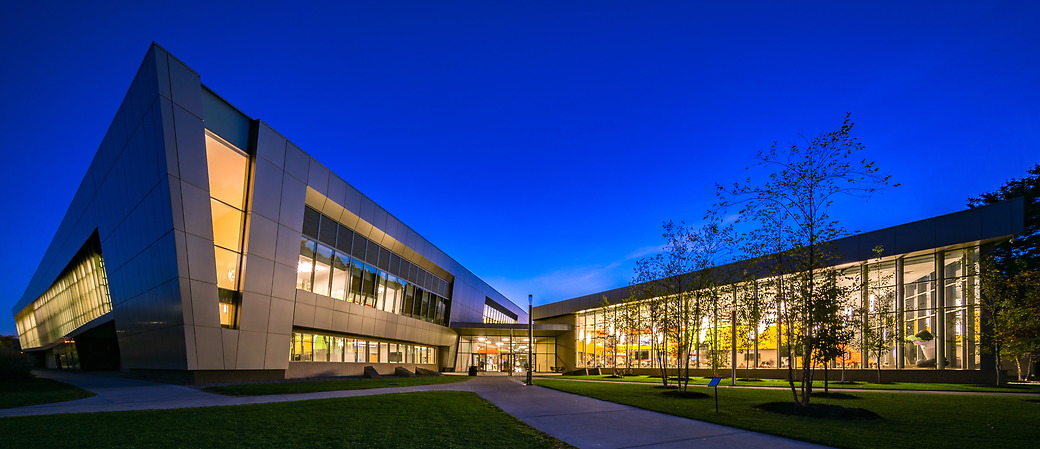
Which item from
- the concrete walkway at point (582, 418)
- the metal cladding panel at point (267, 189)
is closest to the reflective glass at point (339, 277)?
the metal cladding panel at point (267, 189)

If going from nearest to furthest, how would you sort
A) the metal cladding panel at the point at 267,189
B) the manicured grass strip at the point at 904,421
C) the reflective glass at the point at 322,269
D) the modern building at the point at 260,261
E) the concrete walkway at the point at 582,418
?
the manicured grass strip at the point at 904,421
the concrete walkway at the point at 582,418
the modern building at the point at 260,261
the metal cladding panel at the point at 267,189
the reflective glass at the point at 322,269

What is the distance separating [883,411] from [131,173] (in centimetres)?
2980

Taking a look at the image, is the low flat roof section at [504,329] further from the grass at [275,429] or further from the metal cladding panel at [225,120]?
the grass at [275,429]

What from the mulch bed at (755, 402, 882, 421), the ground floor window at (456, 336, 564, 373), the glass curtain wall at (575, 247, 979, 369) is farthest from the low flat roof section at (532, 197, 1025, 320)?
the ground floor window at (456, 336, 564, 373)

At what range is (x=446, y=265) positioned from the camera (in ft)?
175

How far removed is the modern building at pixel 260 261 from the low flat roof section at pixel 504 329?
1548cm

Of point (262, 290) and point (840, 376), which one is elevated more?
point (262, 290)

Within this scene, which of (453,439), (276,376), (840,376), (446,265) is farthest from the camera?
(446,265)

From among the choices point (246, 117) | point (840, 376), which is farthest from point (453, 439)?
point (840, 376)

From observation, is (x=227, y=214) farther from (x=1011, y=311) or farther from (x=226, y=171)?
(x=1011, y=311)

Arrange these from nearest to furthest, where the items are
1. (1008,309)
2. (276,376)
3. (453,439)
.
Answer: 1. (453,439)
2. (1008,309)
3. (276,376)

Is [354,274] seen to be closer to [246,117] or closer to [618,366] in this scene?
[246,117]

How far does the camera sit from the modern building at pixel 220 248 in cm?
2181

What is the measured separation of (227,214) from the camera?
23.9 m
